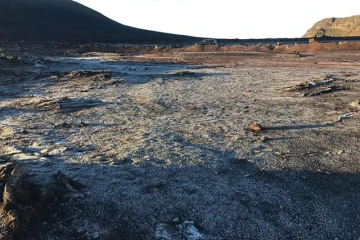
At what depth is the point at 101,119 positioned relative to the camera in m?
8.89

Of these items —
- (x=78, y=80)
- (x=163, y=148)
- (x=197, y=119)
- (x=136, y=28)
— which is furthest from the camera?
(x=136, y=28)

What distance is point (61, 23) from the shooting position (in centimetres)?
7031

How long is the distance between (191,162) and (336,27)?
18504 cm

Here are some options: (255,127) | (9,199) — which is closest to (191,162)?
(255,127)

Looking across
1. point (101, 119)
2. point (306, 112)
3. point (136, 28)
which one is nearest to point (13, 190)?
point (101, 119)

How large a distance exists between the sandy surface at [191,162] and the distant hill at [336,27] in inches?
6144

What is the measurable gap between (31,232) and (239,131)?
4.73 metres

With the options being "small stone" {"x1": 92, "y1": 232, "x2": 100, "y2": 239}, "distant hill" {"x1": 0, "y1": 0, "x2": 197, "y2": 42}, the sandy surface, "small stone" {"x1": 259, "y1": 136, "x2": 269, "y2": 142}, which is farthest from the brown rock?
"distant hill" {"x1": 0, "y1": 0, "x2": 197, "y2": 42}

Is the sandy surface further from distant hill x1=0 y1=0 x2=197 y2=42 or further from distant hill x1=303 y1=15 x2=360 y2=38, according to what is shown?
distant hill x1=303 y1=15 x2=360 y2=38

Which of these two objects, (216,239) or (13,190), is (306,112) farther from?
(13,190)

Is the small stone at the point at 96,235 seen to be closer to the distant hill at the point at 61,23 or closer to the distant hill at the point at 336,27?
the distant hill at the point at 61,23

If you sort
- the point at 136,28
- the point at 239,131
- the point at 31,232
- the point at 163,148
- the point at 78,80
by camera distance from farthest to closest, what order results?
→ the point at 136,28, the point at 78,80, the point at 239,131, the point at 163,148, the point at 31,232

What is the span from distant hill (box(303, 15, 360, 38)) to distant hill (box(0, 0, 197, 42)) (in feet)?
354

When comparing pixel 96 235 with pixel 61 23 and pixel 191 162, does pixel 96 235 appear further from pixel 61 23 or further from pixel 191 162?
pixel 61 23
